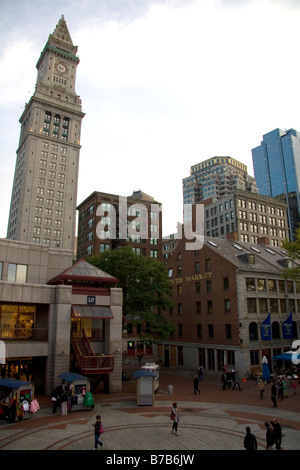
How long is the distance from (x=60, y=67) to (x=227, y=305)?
108817 mm

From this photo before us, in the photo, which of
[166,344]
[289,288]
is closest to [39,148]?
[166,344]

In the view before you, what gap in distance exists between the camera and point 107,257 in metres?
40.7

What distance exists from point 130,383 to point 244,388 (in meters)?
10.9

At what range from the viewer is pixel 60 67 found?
118938mm

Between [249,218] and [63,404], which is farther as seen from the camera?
[249,218]

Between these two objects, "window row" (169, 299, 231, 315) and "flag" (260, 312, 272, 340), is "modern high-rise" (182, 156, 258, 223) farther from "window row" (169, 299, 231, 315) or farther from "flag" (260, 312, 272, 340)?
"flag" (260, 312, 272, 340)

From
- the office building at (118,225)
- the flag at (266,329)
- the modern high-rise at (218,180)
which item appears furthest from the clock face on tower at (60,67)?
the flag at (266,329)

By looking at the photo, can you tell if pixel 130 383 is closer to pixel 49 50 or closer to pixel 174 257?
pixel 174 257

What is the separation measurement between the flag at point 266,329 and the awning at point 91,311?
1923 centimetres

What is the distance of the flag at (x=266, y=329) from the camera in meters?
39.3

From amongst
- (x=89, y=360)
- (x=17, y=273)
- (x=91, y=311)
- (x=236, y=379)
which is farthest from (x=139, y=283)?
(x=236, y=379)

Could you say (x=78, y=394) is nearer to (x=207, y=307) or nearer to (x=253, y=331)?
(x=253, y=331)

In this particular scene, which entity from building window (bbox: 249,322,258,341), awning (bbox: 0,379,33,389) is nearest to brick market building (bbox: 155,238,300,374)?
building window (bbox: 249,322,258,341)
